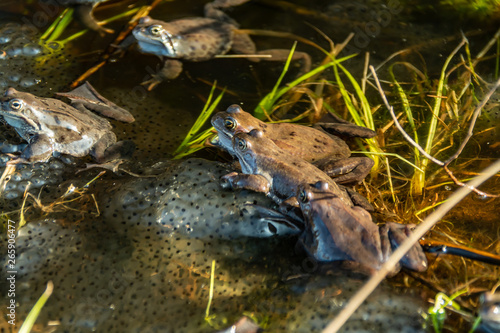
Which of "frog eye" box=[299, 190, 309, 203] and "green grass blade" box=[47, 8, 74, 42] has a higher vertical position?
"frog eye" box=[299, 190, 309, 203]

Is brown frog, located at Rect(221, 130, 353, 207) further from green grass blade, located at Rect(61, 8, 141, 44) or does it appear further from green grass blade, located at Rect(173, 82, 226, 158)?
green grass blade, located at Rect(61, 8, 141, 44)

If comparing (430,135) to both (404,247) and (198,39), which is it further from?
(198,39)

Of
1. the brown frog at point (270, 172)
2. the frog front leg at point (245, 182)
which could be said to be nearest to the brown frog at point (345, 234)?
the brown frog at point (270, 172)

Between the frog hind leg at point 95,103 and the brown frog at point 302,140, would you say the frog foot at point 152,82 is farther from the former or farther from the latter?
the brown frog at point 302,140

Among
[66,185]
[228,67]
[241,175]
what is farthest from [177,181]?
[228,67]

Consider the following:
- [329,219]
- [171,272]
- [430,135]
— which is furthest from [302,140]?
[171,272]

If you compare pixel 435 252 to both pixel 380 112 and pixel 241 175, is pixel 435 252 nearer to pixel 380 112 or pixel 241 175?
pixel 241 175

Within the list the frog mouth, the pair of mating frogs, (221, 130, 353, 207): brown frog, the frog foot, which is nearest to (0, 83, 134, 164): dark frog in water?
the frog foot
